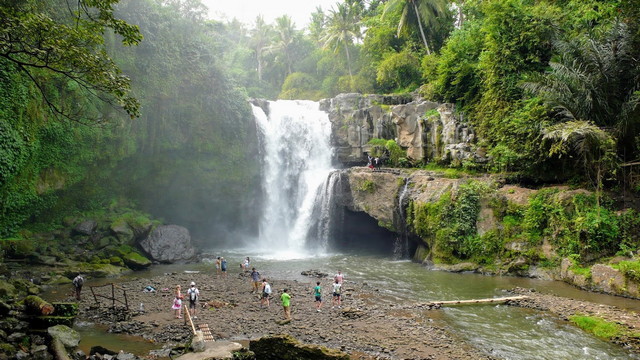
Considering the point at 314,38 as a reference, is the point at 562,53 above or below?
below

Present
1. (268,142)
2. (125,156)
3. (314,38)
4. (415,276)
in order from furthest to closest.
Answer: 1. (314,38)
2. (268,142)
3. (125,156)
4. (415,276)

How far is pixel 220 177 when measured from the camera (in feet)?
105

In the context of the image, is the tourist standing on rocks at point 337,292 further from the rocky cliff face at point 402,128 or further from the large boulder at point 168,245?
the large boulder at point 168,245

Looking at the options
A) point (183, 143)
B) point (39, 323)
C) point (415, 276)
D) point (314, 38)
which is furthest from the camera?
point (314, 38)

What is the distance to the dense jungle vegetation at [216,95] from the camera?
16.8 meters

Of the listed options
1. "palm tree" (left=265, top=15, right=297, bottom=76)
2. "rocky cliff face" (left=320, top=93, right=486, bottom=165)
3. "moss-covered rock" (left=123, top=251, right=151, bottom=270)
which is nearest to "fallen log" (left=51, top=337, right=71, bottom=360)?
"moss-covered rock" (left=123, top=251, right=151, bottom=270)

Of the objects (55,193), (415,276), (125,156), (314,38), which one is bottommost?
(415,276)

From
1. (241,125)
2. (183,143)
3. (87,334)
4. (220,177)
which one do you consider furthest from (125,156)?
(87,334)

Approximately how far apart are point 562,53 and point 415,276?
46.3ft

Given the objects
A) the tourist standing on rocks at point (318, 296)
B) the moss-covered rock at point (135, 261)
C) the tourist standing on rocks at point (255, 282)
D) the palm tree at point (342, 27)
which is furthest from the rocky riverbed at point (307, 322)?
the palm tree at point (342, 27)

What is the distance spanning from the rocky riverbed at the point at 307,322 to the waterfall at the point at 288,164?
13.6m

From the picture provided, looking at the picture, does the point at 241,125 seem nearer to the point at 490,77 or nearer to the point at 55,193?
the point at 55,193

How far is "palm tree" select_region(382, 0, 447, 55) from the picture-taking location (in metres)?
34.8

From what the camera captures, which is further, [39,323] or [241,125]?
[241,125]
